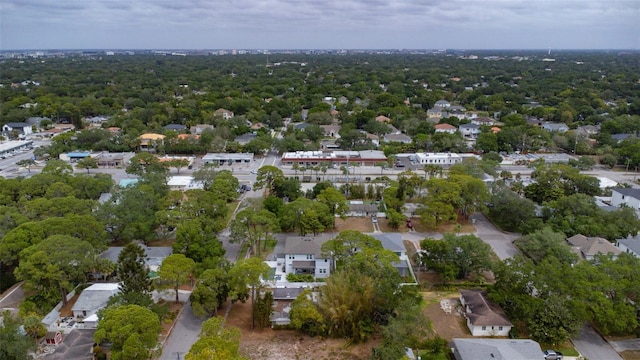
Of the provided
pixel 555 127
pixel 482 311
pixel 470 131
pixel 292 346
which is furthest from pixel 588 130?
pixel 292 346

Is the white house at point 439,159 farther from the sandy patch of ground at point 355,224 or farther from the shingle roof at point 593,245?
the shingle roof at point 593,245

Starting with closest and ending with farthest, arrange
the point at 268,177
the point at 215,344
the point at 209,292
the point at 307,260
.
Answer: the point at 215,344
the point at 209,292
the point at 307,260
the point at 268,177

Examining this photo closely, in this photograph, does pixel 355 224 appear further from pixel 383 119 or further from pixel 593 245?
pixel 383 119

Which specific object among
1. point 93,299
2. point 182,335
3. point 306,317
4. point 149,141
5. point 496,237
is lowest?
point 182,335

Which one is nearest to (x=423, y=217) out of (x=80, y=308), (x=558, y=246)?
(x=558, y=246)

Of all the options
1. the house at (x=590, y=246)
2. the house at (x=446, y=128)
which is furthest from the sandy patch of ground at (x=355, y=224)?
the house at (x=446, y=128)

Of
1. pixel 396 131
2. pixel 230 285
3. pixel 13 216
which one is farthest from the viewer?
pixel 396 131

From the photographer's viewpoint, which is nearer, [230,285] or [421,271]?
[230,285]

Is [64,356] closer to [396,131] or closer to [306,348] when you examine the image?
[306,348]

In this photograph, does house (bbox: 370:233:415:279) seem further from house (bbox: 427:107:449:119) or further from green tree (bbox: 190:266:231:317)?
house (bbox: 427:107:449:119)
